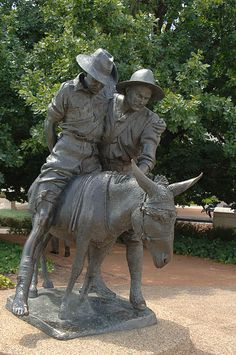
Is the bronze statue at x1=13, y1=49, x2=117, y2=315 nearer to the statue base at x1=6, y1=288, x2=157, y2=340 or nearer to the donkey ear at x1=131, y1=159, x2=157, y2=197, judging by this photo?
the statue base at x1=6, y1=288, x2=157, y2=340

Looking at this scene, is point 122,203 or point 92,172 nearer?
point 122,203

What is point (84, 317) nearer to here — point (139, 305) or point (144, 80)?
point (139, 305)

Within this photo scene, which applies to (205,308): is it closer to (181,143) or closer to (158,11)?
(181,143)

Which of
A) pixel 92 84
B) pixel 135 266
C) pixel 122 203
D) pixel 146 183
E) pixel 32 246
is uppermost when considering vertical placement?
pixel 92 84

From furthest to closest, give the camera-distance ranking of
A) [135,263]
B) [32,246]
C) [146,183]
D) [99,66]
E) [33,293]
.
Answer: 1. [33,293]
2. [135,263]
3. [32,246]
4. [99,66]
5. [146,183]

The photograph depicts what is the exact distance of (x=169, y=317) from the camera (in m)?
5.50

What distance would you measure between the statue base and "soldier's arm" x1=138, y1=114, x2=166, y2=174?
59.5 inches

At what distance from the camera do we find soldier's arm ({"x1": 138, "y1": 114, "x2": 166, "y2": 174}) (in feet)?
16.1

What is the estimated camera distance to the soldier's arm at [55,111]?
5039 mm

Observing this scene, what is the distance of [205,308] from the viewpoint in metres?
7.70

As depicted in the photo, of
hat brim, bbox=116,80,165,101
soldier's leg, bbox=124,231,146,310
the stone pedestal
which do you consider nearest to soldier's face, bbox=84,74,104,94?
hat brim, bbox=116,80,165,101

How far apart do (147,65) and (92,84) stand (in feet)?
20.3

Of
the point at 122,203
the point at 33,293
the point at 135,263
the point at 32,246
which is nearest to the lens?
the point at 122,203

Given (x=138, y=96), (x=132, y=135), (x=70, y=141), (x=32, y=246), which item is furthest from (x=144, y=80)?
(x=32, y=246)
